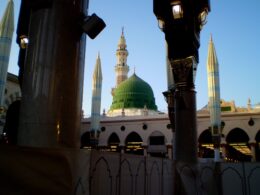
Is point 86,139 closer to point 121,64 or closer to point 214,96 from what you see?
point 214,96

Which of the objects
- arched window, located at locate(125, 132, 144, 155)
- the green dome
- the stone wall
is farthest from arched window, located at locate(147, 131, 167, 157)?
the stone wall

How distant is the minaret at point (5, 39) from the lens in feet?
67.0

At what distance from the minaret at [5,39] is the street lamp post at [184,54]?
16.7 metres

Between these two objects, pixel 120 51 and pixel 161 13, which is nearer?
pixel 161 13

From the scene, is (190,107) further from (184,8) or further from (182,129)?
(184,8)

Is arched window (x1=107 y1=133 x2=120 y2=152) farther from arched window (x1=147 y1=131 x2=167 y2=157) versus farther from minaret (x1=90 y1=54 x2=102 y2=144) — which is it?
arched window (x1=147 y1=131 x2=167 y2=157)

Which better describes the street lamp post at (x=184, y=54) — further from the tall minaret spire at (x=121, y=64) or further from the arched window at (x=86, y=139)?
the tall minaret spire at (x=121, y=64)

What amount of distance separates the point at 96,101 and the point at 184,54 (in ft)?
88.1

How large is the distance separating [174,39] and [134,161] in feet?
8.08

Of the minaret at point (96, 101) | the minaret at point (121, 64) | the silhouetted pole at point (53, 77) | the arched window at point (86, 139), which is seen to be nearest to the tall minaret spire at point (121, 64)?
the minaret at point (121, 64)

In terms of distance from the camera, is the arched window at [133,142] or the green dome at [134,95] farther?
the green dome at [134,95]

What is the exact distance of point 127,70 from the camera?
175ft

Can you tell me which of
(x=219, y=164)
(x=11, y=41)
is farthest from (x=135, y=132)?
(x=219, y=164)

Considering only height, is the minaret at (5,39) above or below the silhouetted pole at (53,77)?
above
